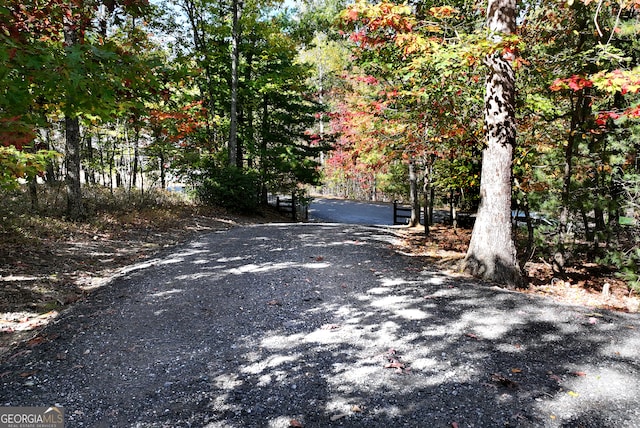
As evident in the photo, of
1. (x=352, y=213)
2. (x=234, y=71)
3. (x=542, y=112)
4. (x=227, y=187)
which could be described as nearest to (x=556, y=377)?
(x=542, y=112)

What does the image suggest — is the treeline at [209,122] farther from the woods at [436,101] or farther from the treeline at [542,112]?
the treeline at [542,112]

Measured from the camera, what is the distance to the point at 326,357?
12.5ft

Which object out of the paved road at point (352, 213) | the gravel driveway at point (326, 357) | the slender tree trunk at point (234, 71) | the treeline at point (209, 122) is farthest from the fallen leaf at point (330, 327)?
the paved road at point (352, 213)

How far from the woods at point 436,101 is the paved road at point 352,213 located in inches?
163

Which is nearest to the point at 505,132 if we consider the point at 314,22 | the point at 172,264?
the point at 172,264

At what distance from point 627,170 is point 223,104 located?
1647 centimetres

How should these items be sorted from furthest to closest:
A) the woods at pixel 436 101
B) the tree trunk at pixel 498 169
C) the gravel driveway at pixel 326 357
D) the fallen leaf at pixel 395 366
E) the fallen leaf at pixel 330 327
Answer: the tree trunk at pixel 498 169 < the fallen leaf at pixel 330 327 < the woods at pixel 436 101 < the fallen leaf at pixel 395 366 < the gravel driveway at pixel 326 357

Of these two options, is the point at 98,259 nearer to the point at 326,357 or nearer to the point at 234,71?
the point at 326,357

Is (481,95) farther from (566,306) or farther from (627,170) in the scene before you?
(566,306)

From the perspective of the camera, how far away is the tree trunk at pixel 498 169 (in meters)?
6.43

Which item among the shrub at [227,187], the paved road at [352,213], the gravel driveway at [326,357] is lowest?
the gravel driveway at [326,357]

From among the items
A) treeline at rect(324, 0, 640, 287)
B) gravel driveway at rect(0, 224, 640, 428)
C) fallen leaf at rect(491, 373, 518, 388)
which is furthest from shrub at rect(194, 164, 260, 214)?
fallen leaf at rect(491, 373, 518, 388)

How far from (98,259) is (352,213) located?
16441 mm

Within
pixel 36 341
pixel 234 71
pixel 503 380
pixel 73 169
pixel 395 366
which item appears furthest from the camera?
pixel 234 71
